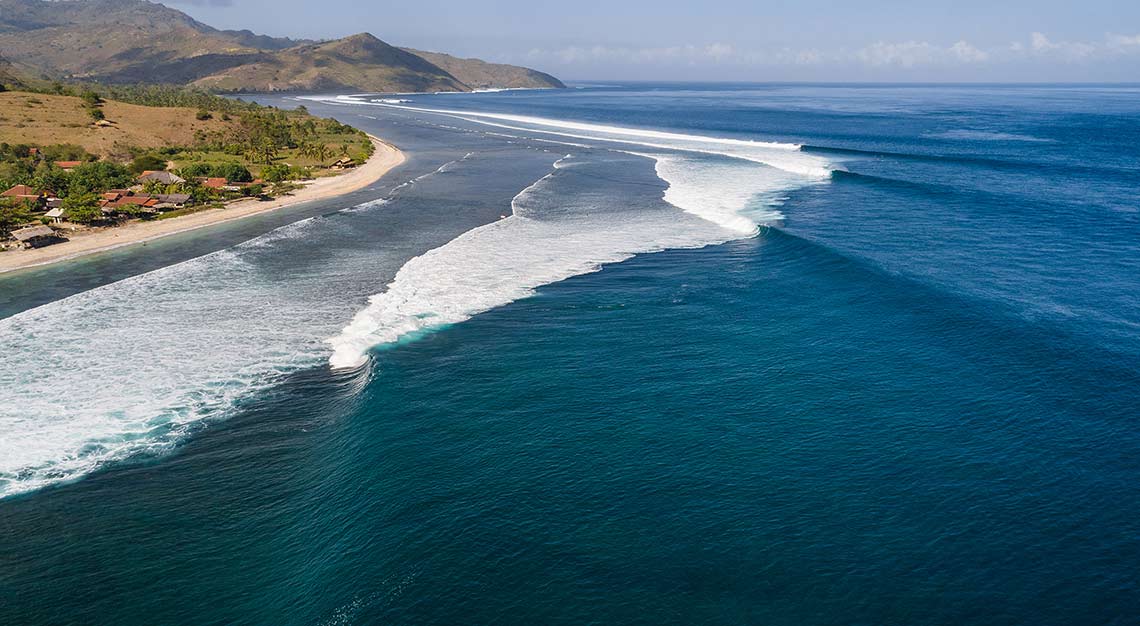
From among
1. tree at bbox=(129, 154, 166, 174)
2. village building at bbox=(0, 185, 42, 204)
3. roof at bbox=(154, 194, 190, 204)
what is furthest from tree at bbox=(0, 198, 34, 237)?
tree at bbox=(129, 154, 166, 174)

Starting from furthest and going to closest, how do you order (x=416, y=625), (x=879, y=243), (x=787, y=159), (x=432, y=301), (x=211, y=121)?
1. (x=211, y=121)
2. (x=787, y=159)
3. (x=879, y=243)
4. (x=432, y=301)
5. (x=416, y=625)

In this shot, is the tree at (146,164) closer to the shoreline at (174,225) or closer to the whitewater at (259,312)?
the shoreline at (174,225)

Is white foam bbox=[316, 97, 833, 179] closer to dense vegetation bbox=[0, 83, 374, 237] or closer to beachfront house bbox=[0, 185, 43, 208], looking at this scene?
dense vegetation bbox=[0, 83, 374, 237]

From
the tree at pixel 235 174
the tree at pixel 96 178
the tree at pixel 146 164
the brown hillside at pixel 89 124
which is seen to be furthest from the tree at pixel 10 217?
the brown hillside at pixel 89 124

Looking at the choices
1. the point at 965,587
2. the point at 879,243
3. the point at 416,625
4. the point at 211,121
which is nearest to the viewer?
the point at 416,625

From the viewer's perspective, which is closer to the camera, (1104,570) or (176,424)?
(1104,570)

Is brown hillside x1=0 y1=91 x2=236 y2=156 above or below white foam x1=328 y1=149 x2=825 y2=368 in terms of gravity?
above

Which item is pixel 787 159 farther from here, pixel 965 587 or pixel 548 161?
pixel 965 587

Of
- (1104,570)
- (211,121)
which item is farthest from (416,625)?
(211,121)
